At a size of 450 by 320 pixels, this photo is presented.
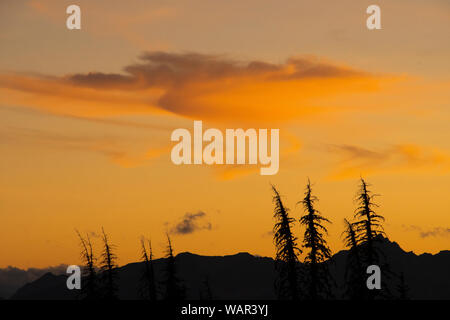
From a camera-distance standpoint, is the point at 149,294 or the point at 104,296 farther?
the point at 149,294

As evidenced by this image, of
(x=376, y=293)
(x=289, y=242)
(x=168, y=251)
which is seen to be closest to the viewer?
(x=289, y=242)
